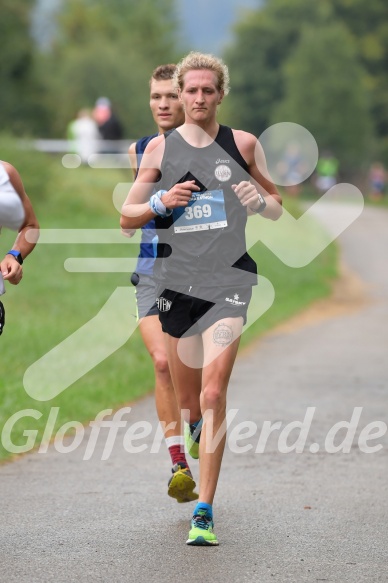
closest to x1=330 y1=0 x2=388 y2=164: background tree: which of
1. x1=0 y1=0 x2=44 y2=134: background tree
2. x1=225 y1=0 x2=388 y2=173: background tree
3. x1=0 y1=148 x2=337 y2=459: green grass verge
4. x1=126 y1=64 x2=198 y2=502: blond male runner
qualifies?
x1=225 y1=0 x2=388 y2=173: background tree

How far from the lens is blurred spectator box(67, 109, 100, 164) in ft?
111

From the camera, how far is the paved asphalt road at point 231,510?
5898mm

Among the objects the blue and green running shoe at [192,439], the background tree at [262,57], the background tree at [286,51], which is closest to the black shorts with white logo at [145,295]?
the blue and green running shoe at [192,439]

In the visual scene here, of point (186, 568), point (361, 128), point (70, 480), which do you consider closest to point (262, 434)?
point (70, 480)

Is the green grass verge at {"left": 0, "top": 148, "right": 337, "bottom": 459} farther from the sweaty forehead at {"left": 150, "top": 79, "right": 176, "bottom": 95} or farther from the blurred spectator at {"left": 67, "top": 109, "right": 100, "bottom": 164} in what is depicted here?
the sweaty forehead at {"left": 150, "top": 79, "right": 176, "bottom": 95}

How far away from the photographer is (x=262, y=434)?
988 centimetres

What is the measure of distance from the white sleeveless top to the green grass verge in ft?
11.7

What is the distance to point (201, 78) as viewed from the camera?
21.9 feet

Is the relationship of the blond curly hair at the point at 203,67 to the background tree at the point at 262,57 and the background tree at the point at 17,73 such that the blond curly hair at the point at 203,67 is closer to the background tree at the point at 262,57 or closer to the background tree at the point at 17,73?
the background tree at the point at 17,73

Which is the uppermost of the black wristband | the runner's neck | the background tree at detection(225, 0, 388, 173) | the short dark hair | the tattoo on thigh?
the background tree at detection(225, 0, 388, 173)

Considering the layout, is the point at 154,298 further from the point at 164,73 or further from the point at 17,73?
the point at 17,73

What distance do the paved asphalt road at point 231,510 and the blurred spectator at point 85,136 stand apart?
73.9 ft

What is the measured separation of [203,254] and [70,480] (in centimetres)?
207

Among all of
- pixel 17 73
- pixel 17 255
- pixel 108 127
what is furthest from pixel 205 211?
pixel 17 73
